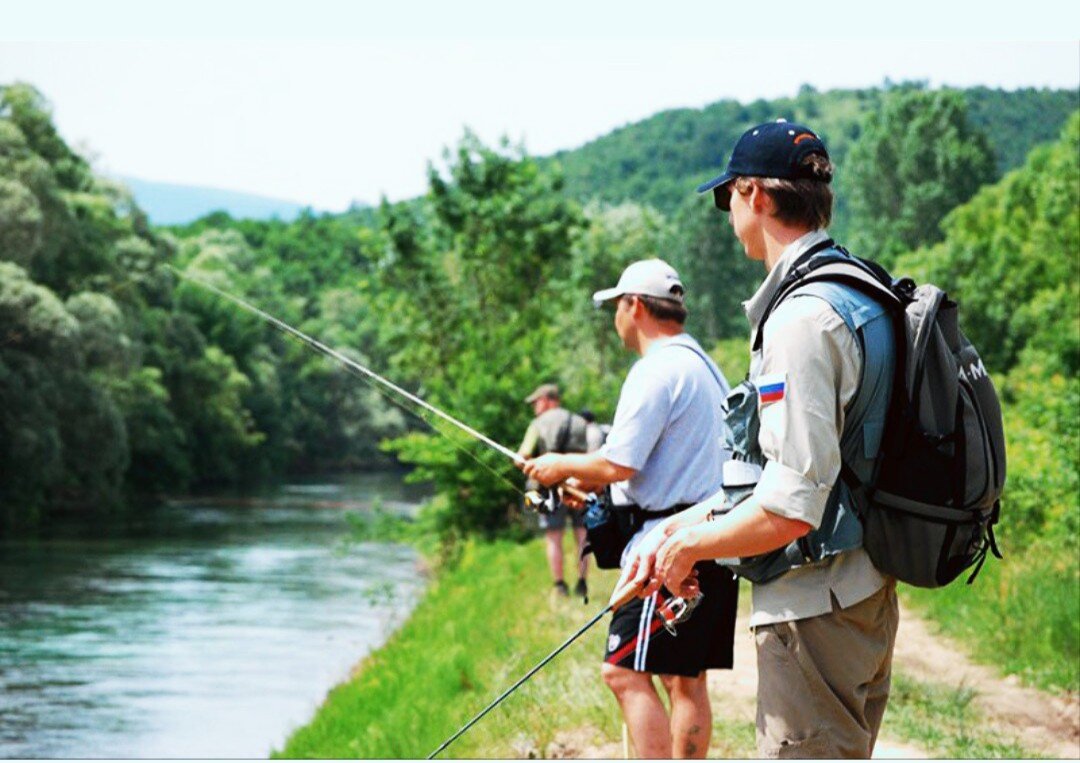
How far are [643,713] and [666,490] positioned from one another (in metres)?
0.66

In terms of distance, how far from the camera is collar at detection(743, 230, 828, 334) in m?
3.53

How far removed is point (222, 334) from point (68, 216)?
22762 mm

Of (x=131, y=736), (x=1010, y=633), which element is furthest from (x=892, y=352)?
(x=131, y=736)

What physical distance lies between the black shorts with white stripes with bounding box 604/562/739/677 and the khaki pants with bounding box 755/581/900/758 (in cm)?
155

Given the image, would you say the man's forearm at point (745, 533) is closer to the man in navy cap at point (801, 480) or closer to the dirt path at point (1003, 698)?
the man in navy cap at point (801, 480)

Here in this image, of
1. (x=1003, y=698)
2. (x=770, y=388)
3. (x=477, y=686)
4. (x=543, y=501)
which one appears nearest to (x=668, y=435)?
(x=543, y=501)

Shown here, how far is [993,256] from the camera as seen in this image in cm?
4622

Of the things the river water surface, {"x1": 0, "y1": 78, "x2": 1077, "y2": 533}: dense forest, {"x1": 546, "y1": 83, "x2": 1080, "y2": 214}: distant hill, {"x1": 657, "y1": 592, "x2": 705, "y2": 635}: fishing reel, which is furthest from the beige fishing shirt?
{"x1": 546, "y1": 83, "x2": 1080, "y2": 214}: distant hill

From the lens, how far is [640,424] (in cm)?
529

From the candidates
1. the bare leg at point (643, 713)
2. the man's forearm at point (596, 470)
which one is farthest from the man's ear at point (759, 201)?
the bare leg at point (643, 713)

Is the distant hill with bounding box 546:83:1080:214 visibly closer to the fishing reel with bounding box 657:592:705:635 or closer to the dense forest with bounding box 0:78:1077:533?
the dense forest with bounding box 0:78:1077:533

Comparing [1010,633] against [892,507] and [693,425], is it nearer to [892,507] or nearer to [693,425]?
[693,425]

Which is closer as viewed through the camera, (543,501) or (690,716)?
(690,716)

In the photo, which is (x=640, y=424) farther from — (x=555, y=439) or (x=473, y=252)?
(x=473, y=252)
